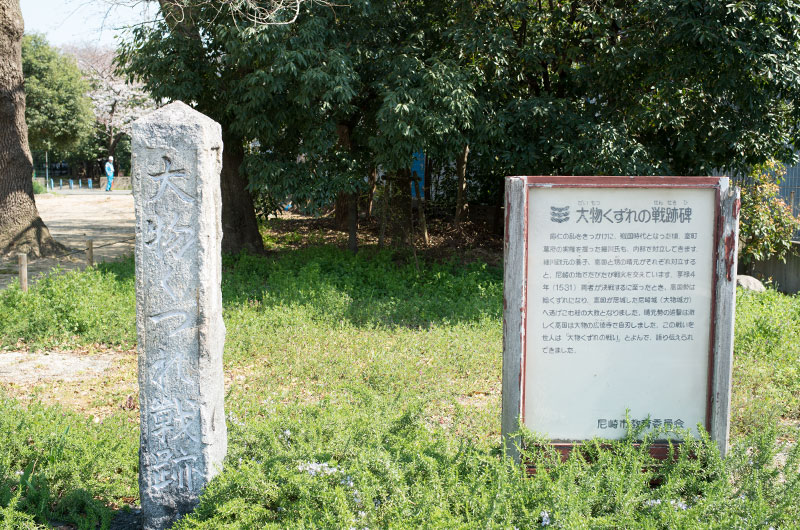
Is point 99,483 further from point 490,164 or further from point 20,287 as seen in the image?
point 490,164

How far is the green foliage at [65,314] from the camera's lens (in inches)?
321

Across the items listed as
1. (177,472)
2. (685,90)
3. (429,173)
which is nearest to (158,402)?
(177,472)

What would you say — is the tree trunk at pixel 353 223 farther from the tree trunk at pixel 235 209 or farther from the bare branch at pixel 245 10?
the bare branch at pixel 245 10

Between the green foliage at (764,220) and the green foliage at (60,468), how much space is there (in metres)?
10.1

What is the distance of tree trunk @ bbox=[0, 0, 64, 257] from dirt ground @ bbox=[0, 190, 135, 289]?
0.57 meters

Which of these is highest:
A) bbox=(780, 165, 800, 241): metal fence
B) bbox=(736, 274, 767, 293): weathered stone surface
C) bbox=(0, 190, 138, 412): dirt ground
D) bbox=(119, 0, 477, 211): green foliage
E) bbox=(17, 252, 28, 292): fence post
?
bbox=(119, 0, 477, 211): green foliage

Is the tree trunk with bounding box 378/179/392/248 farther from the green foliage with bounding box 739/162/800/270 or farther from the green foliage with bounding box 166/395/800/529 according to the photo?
the green foliage with bounding box 166/395/800/529

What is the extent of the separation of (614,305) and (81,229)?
19.7 metres

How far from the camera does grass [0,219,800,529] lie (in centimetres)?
352

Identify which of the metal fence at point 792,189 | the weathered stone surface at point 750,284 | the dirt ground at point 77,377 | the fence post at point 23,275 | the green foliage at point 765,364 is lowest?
the dirt ground at point 77,377

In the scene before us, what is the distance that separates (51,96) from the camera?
34594 millimetres

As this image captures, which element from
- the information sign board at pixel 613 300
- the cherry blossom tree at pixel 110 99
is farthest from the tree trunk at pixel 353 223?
the cherry blossom tree at pixel 110 99

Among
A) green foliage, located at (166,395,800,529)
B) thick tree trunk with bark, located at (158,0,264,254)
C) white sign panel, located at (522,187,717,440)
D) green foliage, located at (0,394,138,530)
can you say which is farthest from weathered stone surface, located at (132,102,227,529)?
thick tree trunk with bark, located at (158,0,264,254)

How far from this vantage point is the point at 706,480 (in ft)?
13.1
